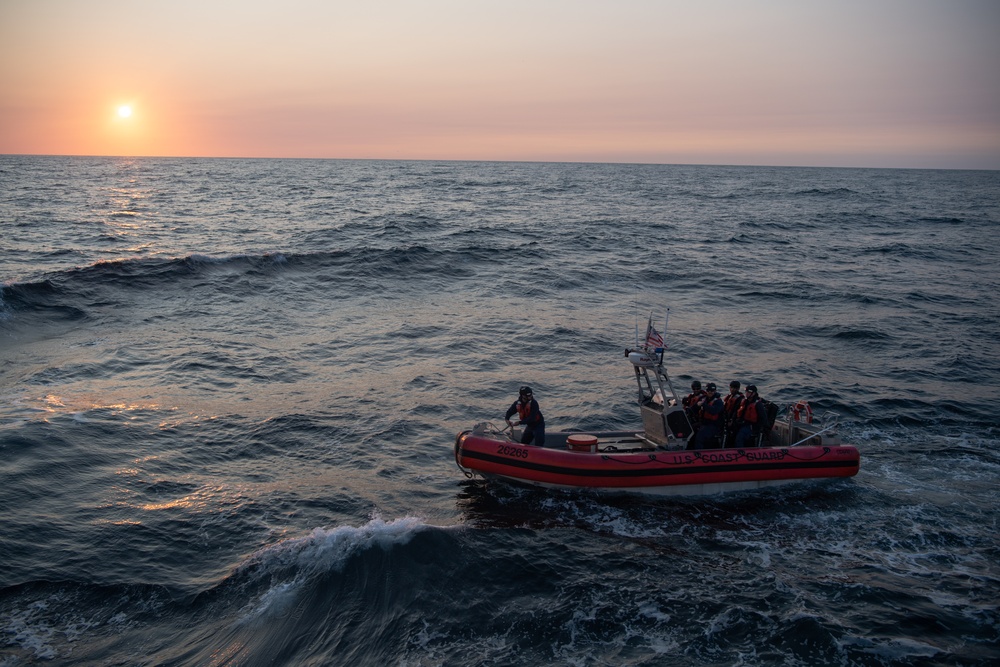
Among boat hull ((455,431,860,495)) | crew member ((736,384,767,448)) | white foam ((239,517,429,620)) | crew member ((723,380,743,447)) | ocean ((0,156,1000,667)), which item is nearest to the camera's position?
ocean ((0,156,1000,667))

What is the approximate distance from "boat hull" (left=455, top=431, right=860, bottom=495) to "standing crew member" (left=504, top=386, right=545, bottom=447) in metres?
0.37

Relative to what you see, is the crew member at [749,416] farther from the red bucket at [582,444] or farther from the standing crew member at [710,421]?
the red bucket at [582,444]

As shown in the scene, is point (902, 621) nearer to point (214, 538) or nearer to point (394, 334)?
point (214, 538)

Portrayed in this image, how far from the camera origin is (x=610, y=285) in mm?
29844

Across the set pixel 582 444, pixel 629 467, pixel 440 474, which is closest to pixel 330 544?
pixel 440 474

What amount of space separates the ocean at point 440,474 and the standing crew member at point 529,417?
0.92 m

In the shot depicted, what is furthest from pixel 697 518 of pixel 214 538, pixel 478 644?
pixel 214 538

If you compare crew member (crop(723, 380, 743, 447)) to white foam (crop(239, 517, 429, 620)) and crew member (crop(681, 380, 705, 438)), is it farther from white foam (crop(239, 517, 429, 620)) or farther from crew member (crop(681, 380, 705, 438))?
white foam (crop(239, 517, 429, 620))

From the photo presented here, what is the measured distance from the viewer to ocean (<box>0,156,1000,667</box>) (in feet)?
28.5

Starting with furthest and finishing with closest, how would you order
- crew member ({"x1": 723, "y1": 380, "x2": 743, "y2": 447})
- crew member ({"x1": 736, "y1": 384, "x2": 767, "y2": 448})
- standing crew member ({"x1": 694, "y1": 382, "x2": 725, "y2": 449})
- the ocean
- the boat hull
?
crew member ({"x1": 723, "y1": 380, "x2": 743, "y2": 447}) → crew member ({"x1": 736, "y1": 384, "x2": 767, "y2": 448}) → standing crew member ({"x1": 694, "y1": 382, "x2": 725, "y2": 449}) → the boat hull → the ocean

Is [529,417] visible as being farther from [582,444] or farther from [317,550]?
[317,550]

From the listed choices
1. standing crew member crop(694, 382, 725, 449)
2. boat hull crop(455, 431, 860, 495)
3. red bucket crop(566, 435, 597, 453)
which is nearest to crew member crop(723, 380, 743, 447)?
standing crew member crop(694, 382, 725, 449)

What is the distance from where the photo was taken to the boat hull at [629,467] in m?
11.9

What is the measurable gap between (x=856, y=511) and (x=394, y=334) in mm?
13781
